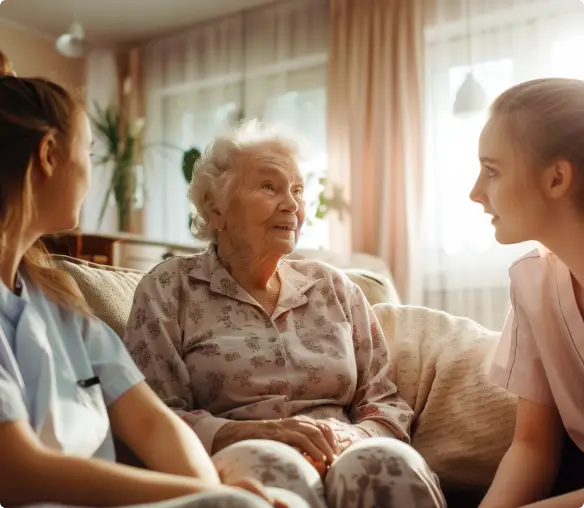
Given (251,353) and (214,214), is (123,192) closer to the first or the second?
(214,214)

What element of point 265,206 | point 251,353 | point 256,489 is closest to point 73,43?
point 265,206

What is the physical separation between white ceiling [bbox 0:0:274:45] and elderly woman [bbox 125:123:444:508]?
355 centimetres

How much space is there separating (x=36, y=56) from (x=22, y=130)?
4.73 metres

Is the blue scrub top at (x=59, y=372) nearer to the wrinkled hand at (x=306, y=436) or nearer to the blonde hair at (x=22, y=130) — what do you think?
the blonde hair at (x=22, y=130)

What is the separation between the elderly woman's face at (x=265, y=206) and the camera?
131 centimetres

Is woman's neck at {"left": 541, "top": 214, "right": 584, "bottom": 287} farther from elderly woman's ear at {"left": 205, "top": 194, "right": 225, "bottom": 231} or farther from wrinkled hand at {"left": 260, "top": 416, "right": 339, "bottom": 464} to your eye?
elderly woman's ear at {"left": 205, "top": 194, "right": 225, "bottom": 231}

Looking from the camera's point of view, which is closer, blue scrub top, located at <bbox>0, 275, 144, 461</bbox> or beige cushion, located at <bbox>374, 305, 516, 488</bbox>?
blue scrub top, located at <bbox>0, 275, 144, 461</bbox>

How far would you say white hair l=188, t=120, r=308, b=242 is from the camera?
1.36 metres

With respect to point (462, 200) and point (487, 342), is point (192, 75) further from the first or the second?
point (487, 342)

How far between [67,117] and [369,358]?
0.77m

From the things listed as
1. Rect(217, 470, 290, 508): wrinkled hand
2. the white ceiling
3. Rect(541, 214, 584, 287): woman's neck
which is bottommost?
Rect(217, 470, 290, 508): wrinkled hand

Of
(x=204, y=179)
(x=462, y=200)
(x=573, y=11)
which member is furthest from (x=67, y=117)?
(x=573, y=11)

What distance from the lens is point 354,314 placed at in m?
1.33

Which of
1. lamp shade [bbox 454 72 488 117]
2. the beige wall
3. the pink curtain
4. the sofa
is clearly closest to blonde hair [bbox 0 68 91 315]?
the sofa
